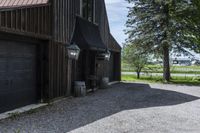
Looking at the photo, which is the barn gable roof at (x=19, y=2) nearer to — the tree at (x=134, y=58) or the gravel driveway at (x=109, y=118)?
the gravel driveway at (x=109, y=118)

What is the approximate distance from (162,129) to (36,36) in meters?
5.35

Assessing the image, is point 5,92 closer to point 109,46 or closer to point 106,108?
point 106,108

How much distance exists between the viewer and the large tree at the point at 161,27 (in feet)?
77.7

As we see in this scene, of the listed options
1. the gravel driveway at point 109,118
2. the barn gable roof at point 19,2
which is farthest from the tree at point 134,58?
the barn gable roof at point 19,2

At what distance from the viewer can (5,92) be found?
962 cm

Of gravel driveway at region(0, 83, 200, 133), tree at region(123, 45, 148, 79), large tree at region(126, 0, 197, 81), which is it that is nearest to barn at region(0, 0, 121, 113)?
gravel driveway at region(0, 83, 200, 133)

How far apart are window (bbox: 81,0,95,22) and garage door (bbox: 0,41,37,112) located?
5644mm

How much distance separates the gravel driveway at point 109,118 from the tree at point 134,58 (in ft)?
44.6

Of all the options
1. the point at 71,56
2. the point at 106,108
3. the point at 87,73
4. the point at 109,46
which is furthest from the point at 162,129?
the point at 109,46

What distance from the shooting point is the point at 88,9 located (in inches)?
678

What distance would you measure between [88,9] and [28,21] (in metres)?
7.52

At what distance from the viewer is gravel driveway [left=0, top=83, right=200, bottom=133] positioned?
25.2 ft

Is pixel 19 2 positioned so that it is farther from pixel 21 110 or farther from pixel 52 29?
pixel 21 110

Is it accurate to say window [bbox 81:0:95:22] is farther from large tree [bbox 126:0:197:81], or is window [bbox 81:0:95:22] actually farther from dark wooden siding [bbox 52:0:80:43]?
large tree [bbox 126:0:197:81]
